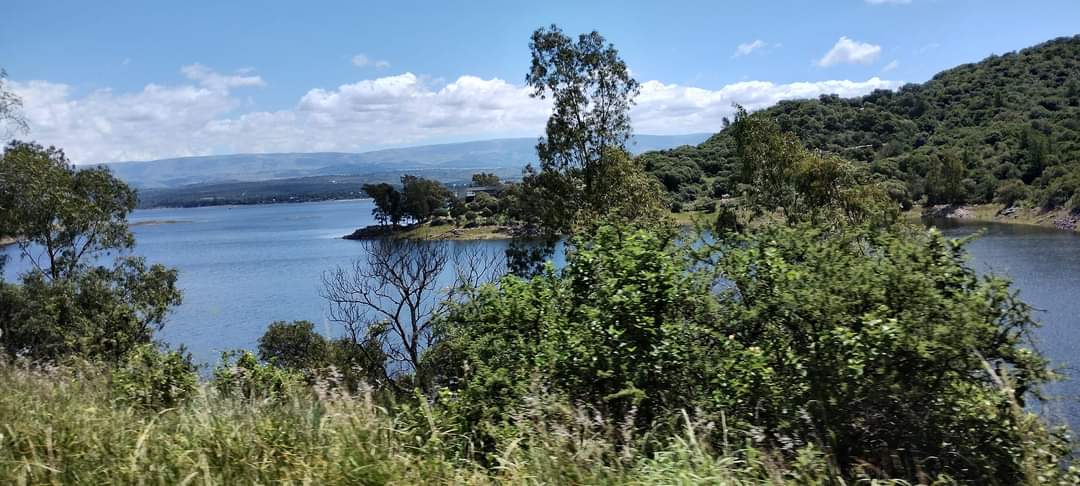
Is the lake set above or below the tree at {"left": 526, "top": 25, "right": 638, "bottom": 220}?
below

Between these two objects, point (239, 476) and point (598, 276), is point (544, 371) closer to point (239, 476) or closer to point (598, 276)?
point (598, 276)

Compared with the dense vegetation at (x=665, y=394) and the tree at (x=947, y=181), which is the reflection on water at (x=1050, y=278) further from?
the tree at (x=947, y=181)

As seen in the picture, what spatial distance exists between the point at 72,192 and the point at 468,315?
24.7 m

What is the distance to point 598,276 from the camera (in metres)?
6.32

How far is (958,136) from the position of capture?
101625 mm

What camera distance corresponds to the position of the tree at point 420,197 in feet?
274

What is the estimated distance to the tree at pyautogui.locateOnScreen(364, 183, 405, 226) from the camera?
81.1 meters

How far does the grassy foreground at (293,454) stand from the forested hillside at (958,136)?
57109mm

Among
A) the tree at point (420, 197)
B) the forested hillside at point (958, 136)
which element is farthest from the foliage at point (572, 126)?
the tree at point (420, 197)

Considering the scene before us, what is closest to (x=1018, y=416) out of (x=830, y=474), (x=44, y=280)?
(x=830, y=474)

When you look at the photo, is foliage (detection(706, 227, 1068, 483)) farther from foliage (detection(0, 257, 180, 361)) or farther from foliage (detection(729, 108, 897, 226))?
foliage (detection(729, 108, 897, 226))

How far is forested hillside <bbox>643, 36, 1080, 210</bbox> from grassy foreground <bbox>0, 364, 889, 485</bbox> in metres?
57.1

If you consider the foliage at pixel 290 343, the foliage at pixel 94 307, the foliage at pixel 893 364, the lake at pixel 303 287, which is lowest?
the lake at pixel 303 287

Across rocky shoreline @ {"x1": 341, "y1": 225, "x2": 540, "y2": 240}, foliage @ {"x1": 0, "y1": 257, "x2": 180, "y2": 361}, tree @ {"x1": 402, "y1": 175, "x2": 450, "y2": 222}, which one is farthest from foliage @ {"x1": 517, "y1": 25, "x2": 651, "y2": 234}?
tree @ {"x1": 402, "y1": 175, "x2": 450, "y2": 222}
